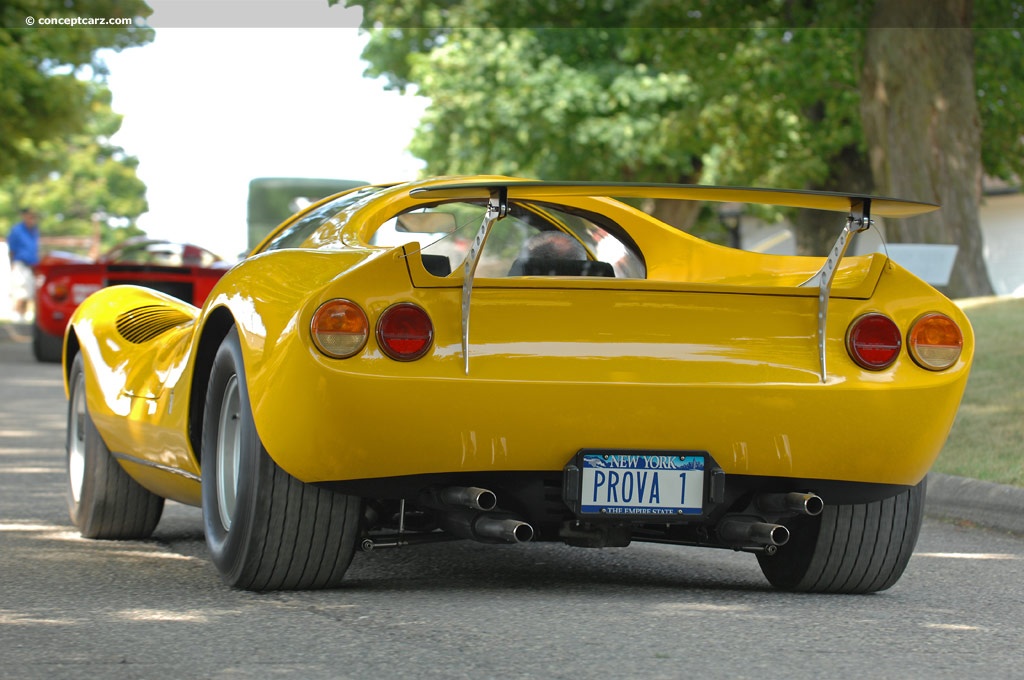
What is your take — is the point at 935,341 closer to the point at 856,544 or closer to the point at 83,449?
the point at 856,544

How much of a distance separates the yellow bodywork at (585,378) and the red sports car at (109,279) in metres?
11.0

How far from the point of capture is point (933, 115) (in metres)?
19.6

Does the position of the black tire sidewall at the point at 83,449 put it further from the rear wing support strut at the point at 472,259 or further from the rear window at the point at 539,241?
the rear wing support strut at the point at 472,259

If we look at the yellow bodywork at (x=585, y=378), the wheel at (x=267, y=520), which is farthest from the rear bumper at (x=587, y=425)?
the wheel at (x=267, y=520)

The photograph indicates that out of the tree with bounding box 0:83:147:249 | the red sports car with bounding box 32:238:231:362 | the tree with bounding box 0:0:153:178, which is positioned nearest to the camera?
the red sports car with bounding box 32:238:231:362

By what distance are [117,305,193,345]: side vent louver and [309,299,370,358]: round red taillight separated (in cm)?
185

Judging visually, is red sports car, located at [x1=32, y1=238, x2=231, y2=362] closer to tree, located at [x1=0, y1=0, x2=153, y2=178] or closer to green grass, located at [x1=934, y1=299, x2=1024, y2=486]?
green grass, located at [x1=934, y1=299, x2=1024, y2=486]

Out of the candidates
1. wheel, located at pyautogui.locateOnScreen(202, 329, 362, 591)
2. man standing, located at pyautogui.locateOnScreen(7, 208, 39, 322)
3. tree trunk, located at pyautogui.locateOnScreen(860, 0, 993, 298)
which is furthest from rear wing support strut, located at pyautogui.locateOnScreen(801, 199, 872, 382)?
man standing, located at pyautogui.locateOnScreen(7, 208, 39, 322)

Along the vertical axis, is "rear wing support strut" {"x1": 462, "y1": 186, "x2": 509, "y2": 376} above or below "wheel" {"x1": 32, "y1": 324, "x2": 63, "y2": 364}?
above

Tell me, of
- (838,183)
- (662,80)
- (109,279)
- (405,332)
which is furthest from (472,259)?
(662,80)

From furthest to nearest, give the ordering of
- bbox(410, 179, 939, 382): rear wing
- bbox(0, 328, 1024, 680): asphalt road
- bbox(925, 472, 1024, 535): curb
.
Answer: bbox(925, 472, 1024, 535): curb → bbox(410, 179, 939, 382): rear wing → bbox(0, 328, 1024, 680): asphalt road

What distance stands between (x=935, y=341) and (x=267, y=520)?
199cm

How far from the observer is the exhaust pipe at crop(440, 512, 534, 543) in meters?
4.59

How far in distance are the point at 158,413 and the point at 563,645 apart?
2.04 metres
